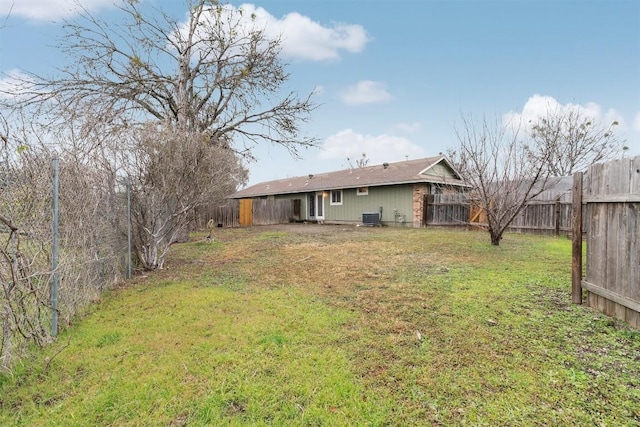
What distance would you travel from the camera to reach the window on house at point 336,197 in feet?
65.4

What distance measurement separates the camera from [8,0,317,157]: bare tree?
1109cm

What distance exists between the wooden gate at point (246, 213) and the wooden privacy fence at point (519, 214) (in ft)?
34.5

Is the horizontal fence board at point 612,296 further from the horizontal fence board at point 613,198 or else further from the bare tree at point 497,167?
the bare tree at point 497,167

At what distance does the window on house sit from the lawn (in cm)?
1490

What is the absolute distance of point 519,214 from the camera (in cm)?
1278

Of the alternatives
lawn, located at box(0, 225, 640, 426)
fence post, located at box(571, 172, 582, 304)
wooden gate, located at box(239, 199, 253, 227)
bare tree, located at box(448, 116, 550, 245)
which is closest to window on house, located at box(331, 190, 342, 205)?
wooden gate, located at box(239, 199, 253, 227)

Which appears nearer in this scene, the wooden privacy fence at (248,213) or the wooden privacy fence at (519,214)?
the wooden privacy fence at (519,214)

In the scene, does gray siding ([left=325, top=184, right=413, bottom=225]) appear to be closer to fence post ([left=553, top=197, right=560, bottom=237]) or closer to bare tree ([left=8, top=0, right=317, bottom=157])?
bare tree ([left=8, top=0, right=317, bottom=157])

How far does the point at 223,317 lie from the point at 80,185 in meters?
2.55

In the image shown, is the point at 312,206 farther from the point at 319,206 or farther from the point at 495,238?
the point at 495,238

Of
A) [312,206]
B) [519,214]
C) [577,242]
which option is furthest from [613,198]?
[312,206]

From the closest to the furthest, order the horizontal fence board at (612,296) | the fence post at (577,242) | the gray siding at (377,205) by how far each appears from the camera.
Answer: the horizontal fence board at (612,296), the fence post at (577,242), the gray siding at (377,205)

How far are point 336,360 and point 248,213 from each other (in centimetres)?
1800

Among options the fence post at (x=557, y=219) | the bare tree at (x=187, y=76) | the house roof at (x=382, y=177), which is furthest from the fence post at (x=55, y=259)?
the fence post at (x=557, y=219)
